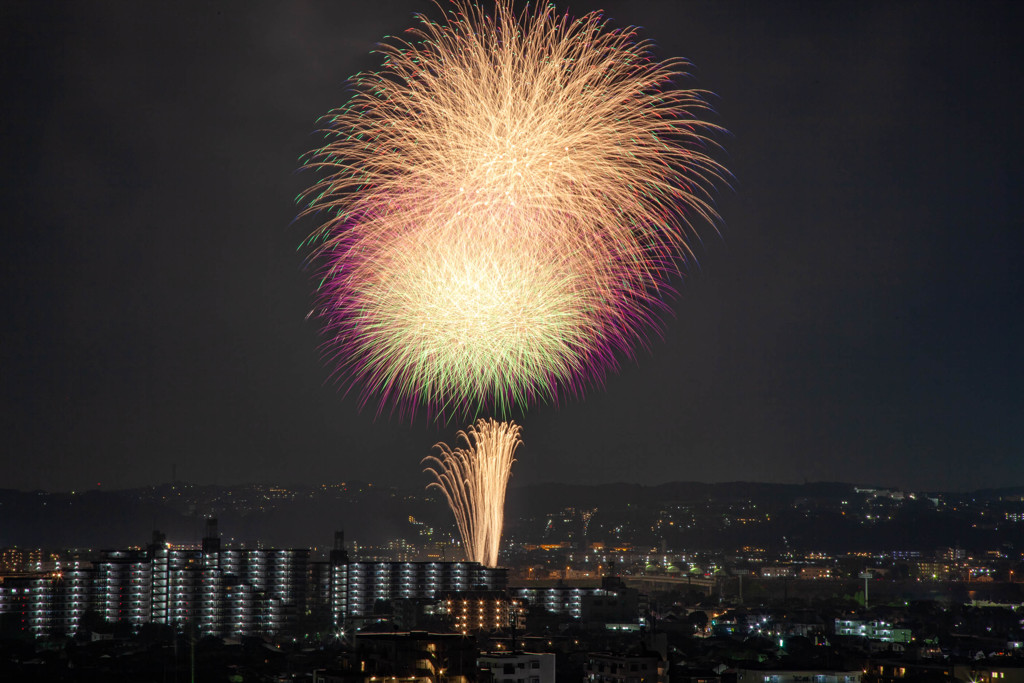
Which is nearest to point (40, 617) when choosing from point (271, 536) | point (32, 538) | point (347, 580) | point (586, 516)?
point (347, 580)

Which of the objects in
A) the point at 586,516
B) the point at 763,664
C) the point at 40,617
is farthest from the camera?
the point at 586,516

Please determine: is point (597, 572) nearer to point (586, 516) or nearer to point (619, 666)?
point (586, 516)

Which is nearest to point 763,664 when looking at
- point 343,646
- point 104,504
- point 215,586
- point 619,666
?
point 619,666

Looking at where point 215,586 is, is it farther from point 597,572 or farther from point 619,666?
point 597,572

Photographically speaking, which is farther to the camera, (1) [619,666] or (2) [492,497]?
(2) [492,497]

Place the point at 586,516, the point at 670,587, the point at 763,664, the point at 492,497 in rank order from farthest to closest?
1. the point at 586,516
2. the point at 670,587
3. the point at 492,497
4. the point at 763,664

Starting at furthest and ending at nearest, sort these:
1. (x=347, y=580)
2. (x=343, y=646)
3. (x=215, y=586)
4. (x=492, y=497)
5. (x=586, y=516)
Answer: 1. (x=586, y=516)
2. (x=347, y=580)
3. (x=215, y=586)
4. (x=343, y=646)
5. (x=492, y=497)

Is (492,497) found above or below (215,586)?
above

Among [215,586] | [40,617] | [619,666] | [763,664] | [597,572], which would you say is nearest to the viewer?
[619,666]

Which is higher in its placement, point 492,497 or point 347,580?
point 492,497
